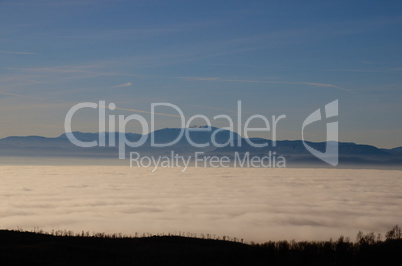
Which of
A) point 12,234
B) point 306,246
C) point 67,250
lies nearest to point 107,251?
point 67,250

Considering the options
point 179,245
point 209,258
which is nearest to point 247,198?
point 179,245

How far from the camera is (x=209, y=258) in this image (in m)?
30.5

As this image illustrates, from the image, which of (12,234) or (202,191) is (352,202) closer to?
(202,191)

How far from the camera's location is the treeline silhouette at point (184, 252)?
29.7 meters

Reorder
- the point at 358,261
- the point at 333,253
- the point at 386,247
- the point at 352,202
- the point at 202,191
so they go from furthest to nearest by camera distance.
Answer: the point at 202,191, the point at 352,202, the point at 386,247, the point at 333,253, the point at 358,261

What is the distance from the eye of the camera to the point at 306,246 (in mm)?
33406

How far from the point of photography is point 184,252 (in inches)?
1362

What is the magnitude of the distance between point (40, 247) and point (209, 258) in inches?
409

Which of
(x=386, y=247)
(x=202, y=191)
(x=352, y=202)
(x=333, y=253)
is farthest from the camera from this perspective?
(x=202, y=191)

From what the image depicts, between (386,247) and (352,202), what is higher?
(386,247)

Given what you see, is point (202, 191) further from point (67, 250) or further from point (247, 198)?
point (67, 250)

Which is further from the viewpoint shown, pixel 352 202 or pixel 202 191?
pixel 202 191

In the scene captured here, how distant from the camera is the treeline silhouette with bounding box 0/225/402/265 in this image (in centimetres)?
2969

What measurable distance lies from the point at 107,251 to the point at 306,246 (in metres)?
12.0
